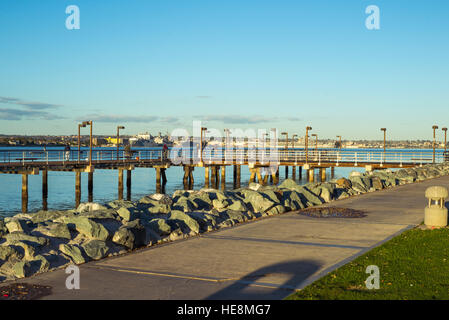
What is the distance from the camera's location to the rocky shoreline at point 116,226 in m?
7.82

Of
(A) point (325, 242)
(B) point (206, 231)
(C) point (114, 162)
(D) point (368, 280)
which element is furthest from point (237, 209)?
(C) point (114, 162)

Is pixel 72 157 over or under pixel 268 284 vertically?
over

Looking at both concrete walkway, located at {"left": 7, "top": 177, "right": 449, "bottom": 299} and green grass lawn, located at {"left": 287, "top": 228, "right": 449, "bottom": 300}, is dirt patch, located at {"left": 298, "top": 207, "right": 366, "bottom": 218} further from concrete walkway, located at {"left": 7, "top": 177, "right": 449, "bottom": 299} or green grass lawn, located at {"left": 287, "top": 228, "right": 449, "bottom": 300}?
green grass lawn, located at {"left": 287, "top": 228, "right": 449, "bottom": 300}

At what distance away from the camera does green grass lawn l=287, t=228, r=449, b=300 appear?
6035mm

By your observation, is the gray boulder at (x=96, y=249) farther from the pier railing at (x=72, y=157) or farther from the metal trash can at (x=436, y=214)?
the pier railing at (x=72, y=157)

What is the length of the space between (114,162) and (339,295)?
37.3 metres

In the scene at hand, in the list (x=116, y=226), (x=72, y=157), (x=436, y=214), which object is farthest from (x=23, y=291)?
(x=72, y=157)

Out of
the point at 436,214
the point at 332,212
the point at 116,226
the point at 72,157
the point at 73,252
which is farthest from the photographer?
the point at 72,157

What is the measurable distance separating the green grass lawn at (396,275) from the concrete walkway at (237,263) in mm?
289

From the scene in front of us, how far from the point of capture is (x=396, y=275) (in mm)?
6973

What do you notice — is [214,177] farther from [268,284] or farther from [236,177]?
[268,284]

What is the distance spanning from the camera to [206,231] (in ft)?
36.1

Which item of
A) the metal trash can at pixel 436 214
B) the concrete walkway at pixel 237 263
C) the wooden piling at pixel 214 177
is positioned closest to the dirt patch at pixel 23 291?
the concrete walkway at pixel 237 263

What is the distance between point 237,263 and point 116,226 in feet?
10.1
